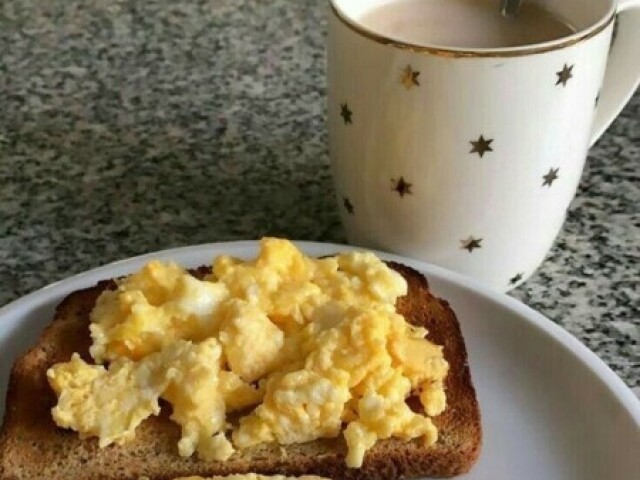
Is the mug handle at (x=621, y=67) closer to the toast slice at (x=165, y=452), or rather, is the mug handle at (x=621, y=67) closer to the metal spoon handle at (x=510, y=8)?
the metal spoon handle at (x=510, y=8)

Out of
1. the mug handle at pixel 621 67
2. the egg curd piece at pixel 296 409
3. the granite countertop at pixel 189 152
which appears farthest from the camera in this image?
the granite countertop at pixel 189 152

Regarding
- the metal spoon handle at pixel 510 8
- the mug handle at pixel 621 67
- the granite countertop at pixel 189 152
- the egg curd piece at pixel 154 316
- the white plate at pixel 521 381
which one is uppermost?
the metal spoon handle at pixel 510 8

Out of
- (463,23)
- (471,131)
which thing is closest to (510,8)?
(463,23)

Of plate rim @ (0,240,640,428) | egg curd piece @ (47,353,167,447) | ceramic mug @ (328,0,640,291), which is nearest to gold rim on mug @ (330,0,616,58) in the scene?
ceramic mug @ (328,0,640,291)

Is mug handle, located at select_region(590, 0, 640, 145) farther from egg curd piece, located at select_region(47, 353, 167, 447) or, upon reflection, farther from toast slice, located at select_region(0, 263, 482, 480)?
egg curd piece, located at select_region(47, 353, 167, 447)

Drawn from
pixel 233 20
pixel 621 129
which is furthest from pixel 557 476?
pixel 233 20

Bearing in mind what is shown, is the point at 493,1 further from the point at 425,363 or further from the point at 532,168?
the point at 425,363

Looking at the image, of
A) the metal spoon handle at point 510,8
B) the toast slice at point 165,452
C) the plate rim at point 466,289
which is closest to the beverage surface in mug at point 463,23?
the metal spoon handle at point 510,8

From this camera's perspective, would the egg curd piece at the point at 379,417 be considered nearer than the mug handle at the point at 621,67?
Yes
